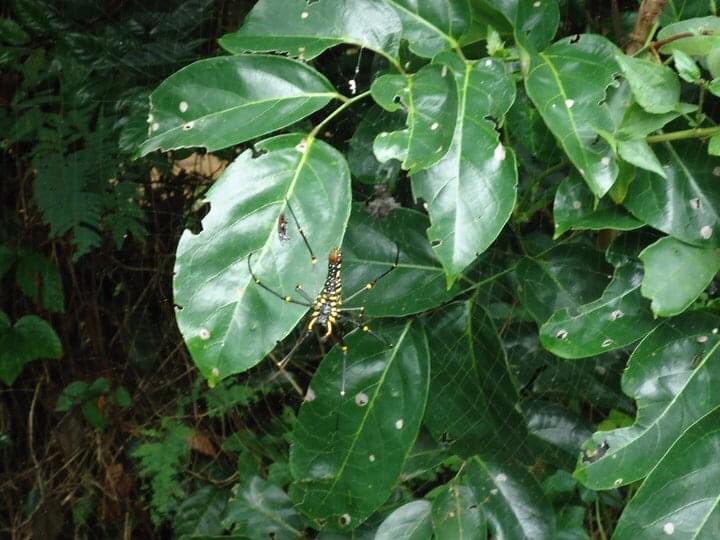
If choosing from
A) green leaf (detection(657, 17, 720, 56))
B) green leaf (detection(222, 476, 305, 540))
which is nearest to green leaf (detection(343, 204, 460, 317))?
green leaf (detection(657, 17, 720, 56))

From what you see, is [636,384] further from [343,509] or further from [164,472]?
[164,472]

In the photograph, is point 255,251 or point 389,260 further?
point 389,260

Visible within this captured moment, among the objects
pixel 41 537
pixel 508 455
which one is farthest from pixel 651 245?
pixel 41 537

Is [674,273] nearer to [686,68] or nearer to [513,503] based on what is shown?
[686,68]

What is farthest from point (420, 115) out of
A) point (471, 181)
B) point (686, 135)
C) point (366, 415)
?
point (366, 415)

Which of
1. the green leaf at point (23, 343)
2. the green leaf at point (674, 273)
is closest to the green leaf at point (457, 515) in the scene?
the green leaf at point (674, 273)

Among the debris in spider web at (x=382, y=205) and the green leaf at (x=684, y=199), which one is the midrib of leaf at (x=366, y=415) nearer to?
the debris in spider web at (x=382, y=205)
